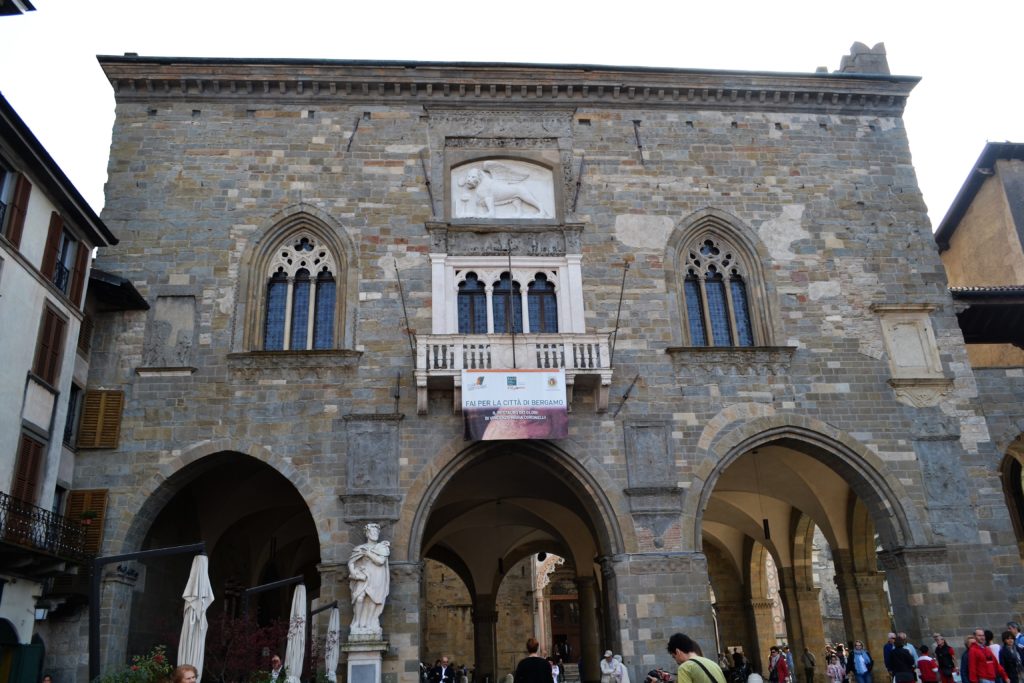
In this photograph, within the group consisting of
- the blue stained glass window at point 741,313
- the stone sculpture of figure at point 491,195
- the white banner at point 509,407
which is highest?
the stone sculpture of figure at point 491,195

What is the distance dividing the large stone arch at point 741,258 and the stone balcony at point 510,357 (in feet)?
7.32

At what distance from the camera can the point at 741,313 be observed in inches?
754

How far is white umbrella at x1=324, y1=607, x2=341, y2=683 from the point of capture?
1495 cm

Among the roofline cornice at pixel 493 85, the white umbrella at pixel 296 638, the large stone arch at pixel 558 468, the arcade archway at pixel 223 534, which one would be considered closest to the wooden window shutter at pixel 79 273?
the arcade archway at pixel 223 534

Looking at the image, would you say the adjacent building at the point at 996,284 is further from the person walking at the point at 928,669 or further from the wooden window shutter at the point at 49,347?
the wooden window shutter at the point at 49,347

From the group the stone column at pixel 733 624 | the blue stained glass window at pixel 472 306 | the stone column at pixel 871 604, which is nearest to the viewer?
the blue stained glass window at pixel 472 306

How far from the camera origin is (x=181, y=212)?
18609 millimetres

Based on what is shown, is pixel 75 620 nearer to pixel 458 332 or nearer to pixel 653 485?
pixel 458 332

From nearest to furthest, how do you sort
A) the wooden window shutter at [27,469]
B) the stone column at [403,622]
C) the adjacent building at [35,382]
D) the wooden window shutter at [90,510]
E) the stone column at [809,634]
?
→ the adjacent building at [35,382] < the wooden window shutter at [27,469] < the stone column at [403,622] < the wooden window shutter at [90,510] < the stone column at [809,634]

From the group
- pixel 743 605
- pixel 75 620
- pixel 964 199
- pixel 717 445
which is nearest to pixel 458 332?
pixel 717 445

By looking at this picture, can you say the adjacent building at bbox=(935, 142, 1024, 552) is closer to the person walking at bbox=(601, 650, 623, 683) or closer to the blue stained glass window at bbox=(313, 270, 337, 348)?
the person walking at bbox=(601, 650, 623, 683)

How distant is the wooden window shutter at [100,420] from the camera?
16.5m

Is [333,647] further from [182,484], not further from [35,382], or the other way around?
[35,382]

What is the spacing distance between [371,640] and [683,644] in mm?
10129
